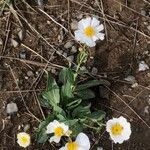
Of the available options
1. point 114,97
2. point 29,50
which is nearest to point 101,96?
point 114,97

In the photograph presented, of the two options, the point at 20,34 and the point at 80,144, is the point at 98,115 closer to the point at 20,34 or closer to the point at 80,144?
the point at 80,144

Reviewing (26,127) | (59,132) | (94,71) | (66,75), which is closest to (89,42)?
(66,75)

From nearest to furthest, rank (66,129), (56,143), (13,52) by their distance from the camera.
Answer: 1. (66,129)
2. (56,143)
3. (13,52)

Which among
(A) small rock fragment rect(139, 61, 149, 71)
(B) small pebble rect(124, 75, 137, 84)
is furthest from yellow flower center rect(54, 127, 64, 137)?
(A) small rock fragment rect(139, 61, 149, 71)

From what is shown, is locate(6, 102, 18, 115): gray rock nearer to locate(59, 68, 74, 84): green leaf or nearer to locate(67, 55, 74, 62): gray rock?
locate(59, 68, 74, 84): green leaf

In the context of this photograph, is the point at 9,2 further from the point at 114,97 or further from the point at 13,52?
the point at 114,97

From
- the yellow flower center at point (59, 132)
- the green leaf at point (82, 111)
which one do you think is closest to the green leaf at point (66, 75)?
the green leaf at point (82, 111)

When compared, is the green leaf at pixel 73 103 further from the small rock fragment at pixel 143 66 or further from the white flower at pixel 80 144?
the small rock fragment at pixel 143 66
